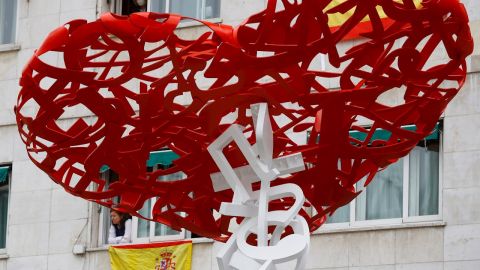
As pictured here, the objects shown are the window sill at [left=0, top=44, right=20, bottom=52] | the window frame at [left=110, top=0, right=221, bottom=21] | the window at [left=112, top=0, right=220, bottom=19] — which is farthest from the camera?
the window sill at [left=0, top=44, right=20, bottom=52]

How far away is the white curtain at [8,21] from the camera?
195ft

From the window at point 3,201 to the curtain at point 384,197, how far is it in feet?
33.5

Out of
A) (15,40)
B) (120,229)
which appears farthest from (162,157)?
(15,40)

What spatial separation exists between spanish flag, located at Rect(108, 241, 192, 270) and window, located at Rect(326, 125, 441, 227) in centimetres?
386

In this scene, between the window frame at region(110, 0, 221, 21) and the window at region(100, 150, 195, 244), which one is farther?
the window frame at region(110, 0, 221, 21)

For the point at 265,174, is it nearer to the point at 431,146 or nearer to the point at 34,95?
the point at 34,95

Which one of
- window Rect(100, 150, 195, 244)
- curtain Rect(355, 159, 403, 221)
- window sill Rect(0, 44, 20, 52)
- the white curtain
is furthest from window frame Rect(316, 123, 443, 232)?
the white curtain

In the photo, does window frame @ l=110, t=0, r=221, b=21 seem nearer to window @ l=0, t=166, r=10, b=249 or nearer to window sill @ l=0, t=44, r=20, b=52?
window sill @ l=0, t=44, r=20, b=52

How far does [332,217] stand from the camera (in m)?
53.5

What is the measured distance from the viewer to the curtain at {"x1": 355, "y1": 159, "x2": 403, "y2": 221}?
5312 centimetres

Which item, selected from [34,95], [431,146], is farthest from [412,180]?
[34,95]

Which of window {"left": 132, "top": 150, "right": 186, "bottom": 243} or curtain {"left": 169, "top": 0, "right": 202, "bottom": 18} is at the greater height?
curtain {"left": 169, "top": 0, "right": 202, "bottom": 18}

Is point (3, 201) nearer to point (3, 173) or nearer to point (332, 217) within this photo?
point (3, 173)

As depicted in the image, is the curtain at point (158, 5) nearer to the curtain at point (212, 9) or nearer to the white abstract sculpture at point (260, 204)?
the curtain at point (212, 9)
